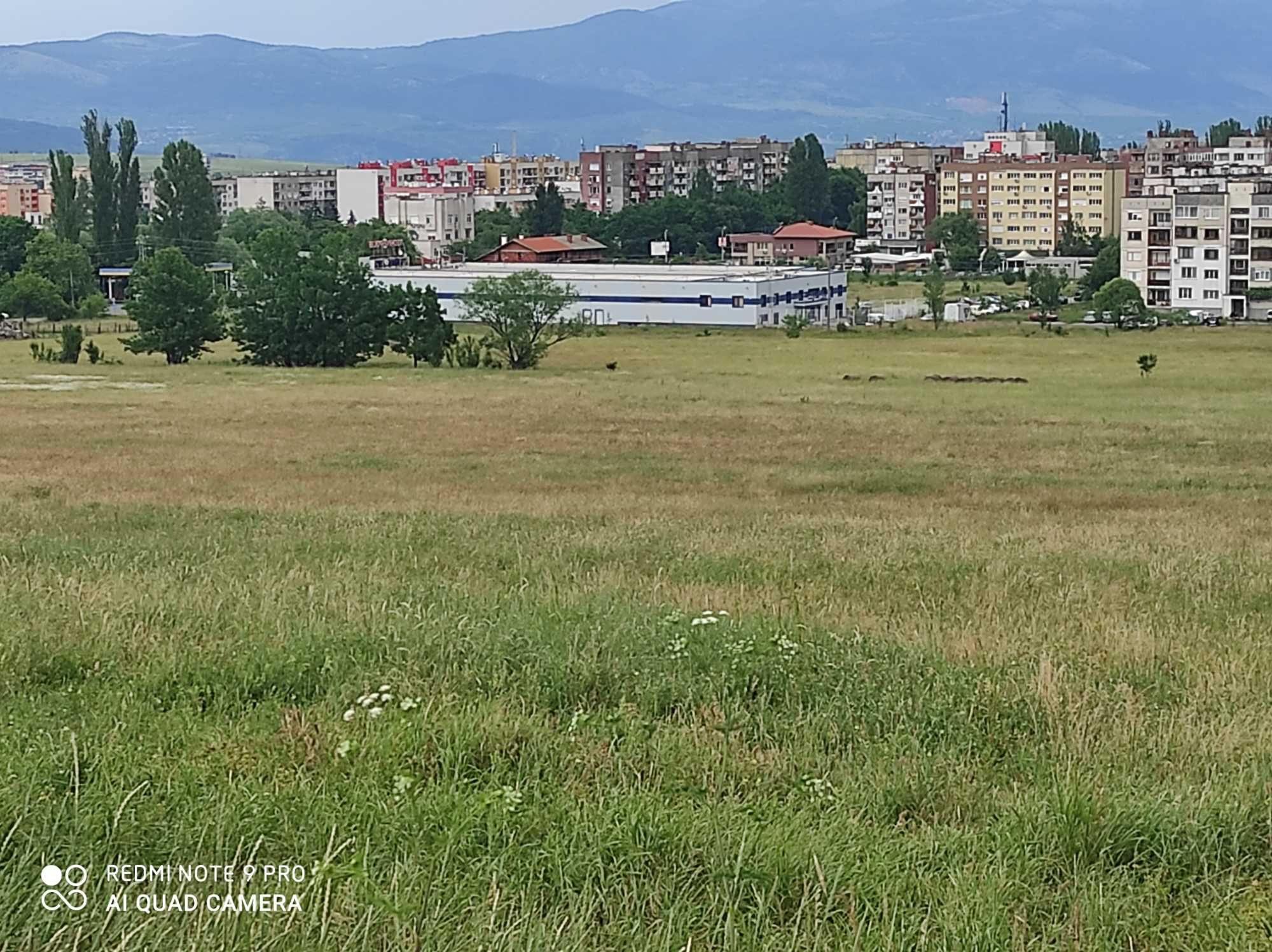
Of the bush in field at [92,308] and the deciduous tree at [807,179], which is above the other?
the deciduous tree at [807,179]

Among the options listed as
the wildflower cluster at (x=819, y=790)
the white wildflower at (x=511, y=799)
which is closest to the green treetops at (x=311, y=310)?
the wildflower cluster at (x=819, y=790)

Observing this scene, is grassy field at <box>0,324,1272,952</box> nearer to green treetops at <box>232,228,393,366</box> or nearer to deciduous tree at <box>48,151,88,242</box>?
green treetops at <box>232,228,393,366</box>

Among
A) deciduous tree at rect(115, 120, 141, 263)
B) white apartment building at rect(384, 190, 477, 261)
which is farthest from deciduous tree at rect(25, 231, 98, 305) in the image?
white apartment building at rect(384, 190, 477, 261)

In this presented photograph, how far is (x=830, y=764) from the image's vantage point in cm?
602

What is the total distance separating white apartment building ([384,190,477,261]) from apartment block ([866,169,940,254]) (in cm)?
4216

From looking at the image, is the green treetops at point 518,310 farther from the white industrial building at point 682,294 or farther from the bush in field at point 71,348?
the white industrial building at point 682,294

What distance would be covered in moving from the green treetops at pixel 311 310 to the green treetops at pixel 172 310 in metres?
2.58

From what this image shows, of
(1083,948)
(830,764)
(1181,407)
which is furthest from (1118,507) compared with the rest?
(1181,407)

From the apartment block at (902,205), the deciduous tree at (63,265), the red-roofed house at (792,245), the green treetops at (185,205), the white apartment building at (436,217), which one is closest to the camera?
the deciduous tree at (63,265)

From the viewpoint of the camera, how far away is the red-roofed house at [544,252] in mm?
128375

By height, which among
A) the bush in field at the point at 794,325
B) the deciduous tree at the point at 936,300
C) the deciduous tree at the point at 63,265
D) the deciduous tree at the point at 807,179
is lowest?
the bush in field at the point at 794,325

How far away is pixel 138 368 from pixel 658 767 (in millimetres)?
55953

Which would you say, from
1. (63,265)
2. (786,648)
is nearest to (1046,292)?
(63,265)

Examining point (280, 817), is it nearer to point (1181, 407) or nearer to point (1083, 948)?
point (1083, 948)
